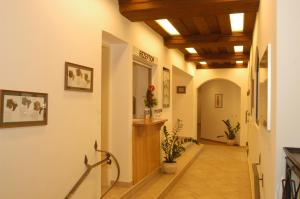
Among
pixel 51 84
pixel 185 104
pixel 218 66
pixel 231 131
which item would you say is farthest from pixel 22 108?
pixel 231 131

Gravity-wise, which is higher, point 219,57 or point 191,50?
point 191,50

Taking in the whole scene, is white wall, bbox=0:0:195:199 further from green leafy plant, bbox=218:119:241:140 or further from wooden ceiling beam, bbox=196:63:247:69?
green leafy plant, bbox=218:119:241:140

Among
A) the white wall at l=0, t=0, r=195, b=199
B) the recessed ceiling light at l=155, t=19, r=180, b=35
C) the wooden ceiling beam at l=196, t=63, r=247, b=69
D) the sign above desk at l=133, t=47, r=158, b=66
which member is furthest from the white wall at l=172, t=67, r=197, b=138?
the white wall at l=0, t=0, r=195, b=199

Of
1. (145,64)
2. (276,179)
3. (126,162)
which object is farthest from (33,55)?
(145,64)

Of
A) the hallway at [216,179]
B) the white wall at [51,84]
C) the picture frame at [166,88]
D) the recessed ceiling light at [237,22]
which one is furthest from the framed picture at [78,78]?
the picture frame at [166,88]

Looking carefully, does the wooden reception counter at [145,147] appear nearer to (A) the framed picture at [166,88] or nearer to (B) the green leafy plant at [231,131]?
(A) the framed picture at [166,88]

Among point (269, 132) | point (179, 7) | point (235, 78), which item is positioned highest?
point (179, 7)

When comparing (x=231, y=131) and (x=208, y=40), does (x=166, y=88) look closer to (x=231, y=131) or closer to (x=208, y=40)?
(x=208, y=40)

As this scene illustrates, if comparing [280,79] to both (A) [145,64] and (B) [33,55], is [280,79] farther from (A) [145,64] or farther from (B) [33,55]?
(A) [145,64]

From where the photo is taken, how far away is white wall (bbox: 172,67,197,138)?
963cm

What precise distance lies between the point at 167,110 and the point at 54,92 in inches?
159

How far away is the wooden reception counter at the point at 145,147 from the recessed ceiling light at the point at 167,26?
1659mm

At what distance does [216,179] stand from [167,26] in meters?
3.07

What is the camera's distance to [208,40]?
5691mm
